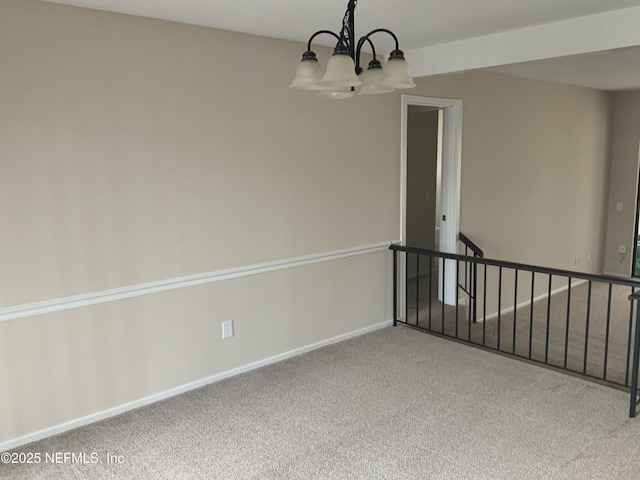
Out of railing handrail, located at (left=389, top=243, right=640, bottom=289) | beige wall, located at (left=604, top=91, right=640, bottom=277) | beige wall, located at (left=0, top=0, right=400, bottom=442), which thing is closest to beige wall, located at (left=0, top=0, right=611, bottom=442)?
beige wall, located at (left=0, top=0, right=400, bottom=442)

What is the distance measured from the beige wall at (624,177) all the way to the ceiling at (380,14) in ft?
15.2

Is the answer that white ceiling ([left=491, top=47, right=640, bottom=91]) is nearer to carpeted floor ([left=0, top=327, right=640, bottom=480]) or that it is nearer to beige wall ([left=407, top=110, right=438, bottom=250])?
beige wall ([left=407, top=110, right=438, bottom=250])

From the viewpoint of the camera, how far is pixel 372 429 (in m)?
2.80

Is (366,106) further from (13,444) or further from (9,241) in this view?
(13,444)

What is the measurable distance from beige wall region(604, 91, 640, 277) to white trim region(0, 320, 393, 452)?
16.0 feet

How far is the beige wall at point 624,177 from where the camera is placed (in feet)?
23.0

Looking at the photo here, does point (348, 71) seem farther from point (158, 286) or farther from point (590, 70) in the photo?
point (590, 70)

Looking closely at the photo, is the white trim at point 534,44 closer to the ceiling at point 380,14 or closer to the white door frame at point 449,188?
the ceiling at point 380,14

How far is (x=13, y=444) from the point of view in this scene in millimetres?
2688

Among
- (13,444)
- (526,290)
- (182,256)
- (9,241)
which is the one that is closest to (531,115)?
(526,290)

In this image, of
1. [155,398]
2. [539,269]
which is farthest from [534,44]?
[155,398]

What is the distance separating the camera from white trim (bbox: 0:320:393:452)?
8.98ft

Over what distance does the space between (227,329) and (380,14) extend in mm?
2198

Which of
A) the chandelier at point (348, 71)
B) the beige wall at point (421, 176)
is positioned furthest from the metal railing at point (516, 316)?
the chandelier at point (348, 71)
